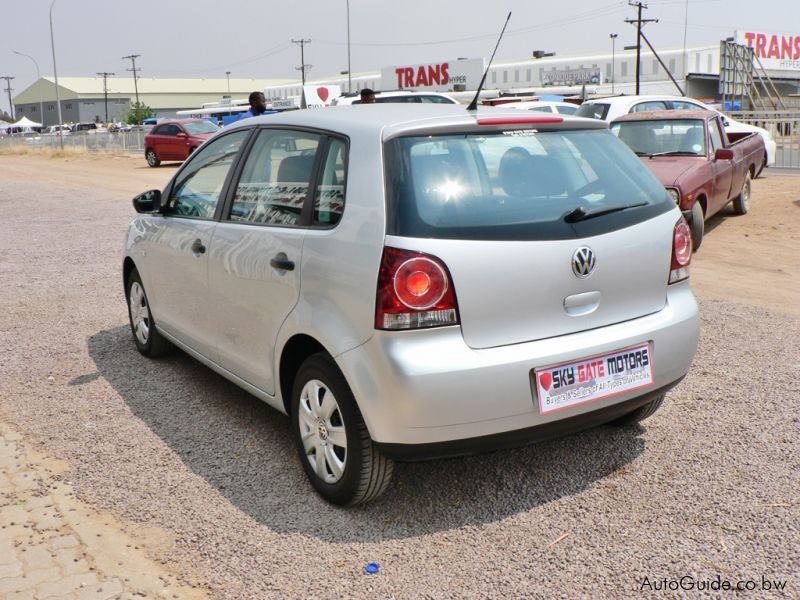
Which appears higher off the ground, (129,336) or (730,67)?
(730,67)

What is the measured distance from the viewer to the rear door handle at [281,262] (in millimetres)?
3953

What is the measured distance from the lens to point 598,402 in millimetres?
3682

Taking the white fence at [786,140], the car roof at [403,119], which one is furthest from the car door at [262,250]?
the white fence at [786,140]

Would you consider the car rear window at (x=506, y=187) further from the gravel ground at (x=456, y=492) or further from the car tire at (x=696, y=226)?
the car tire at (x=696, y=226)

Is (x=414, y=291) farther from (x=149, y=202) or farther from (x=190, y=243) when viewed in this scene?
(x=149, y=202)

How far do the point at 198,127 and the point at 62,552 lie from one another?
27530mm

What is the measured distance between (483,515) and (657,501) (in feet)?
2.54

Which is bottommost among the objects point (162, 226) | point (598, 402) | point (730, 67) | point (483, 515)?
point (483, 515)

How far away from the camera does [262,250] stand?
421 centimetres

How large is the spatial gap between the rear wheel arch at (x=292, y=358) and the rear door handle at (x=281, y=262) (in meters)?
0.32

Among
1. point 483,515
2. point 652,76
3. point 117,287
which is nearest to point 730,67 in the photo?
point 652,76

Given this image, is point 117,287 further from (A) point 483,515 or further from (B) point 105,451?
(A) point 483,515

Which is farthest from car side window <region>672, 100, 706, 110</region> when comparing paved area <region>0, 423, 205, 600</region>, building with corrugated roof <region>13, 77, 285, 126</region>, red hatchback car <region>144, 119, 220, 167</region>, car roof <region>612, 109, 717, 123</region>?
building with corrugated roof <region>13, 77, 285, 126</region>

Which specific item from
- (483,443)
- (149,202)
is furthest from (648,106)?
(483,443)
